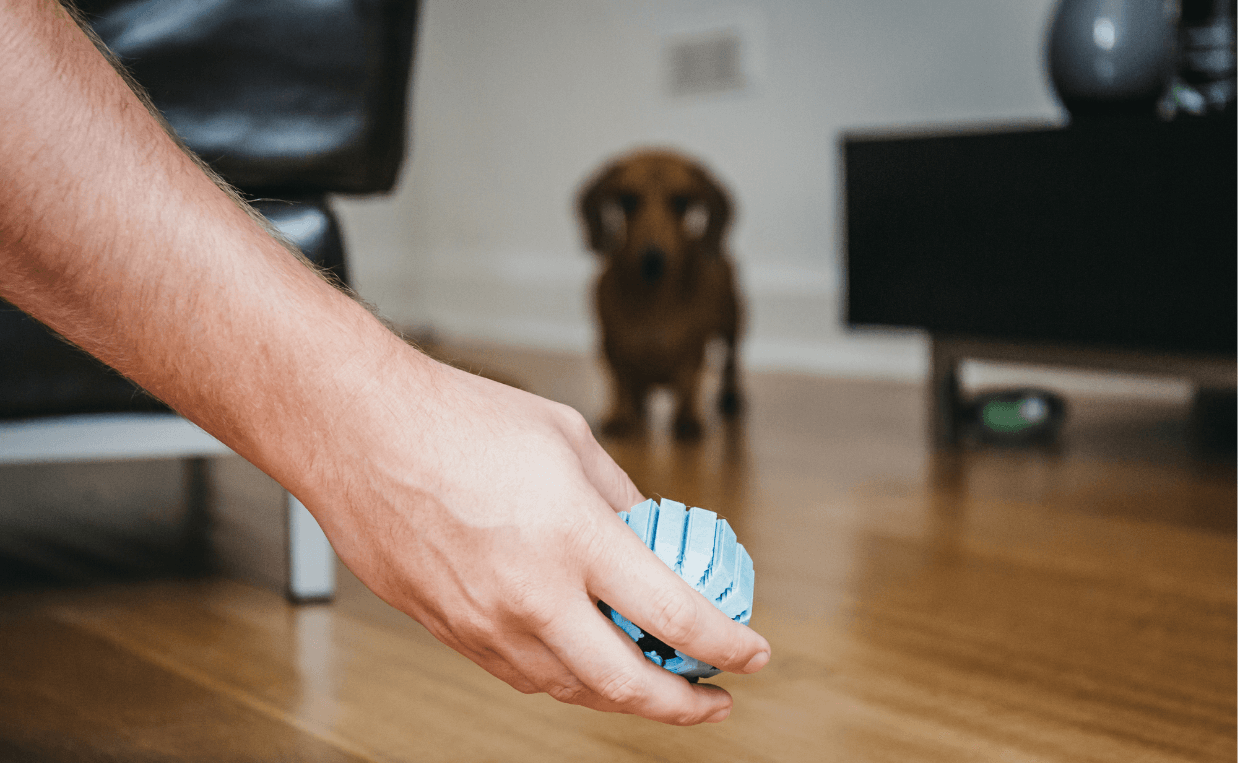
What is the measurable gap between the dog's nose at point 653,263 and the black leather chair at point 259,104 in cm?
92

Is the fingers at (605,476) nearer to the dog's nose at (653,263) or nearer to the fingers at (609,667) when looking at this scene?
the fingers at (609,667)

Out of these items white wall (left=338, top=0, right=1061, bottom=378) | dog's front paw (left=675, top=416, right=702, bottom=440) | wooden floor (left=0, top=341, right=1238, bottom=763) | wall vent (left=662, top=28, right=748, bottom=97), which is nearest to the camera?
wooden floor (left=0, top=341, right=1238, bottom=763)

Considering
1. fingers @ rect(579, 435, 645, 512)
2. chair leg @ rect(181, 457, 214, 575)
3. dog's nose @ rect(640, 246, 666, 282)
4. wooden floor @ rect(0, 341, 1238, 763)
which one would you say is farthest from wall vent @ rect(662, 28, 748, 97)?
fingers @ rect(579, 435, 645, 512)

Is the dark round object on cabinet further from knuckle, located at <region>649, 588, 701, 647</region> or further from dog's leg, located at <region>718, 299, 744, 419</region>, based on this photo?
knuckle, located at <region>649, 588, 701, 647</region>

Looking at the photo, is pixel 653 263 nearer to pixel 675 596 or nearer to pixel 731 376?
pixel 731 376

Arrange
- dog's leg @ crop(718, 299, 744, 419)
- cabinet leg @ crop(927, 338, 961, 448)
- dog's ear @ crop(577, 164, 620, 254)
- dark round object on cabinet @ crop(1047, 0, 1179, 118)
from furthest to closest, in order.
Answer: dog's leg @ crop(718, 299, 744, 419) < dog's ear @ crop(577, 164, 620, 254) < cabinet leg @ crop(927, 338, 961, 448) < dark round object on cabinet @ crop(1047, 0, 1179, 118)

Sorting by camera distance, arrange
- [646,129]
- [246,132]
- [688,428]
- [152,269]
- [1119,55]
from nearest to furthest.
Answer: [152,269]
[246,132]
[1119,55]
[688,428]
[646,129]

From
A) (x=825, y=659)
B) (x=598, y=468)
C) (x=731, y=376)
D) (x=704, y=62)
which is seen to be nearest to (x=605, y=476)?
(x=598, y=468)

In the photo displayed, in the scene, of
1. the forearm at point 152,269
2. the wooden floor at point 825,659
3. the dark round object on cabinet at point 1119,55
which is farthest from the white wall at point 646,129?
the forearm at point 152,269

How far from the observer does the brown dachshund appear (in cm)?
186

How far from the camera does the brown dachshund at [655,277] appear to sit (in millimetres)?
1855

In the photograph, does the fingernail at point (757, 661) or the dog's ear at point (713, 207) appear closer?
the fingernail at point (757, 661)

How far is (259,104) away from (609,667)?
65 centimetres

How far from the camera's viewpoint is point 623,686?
0.42 m
